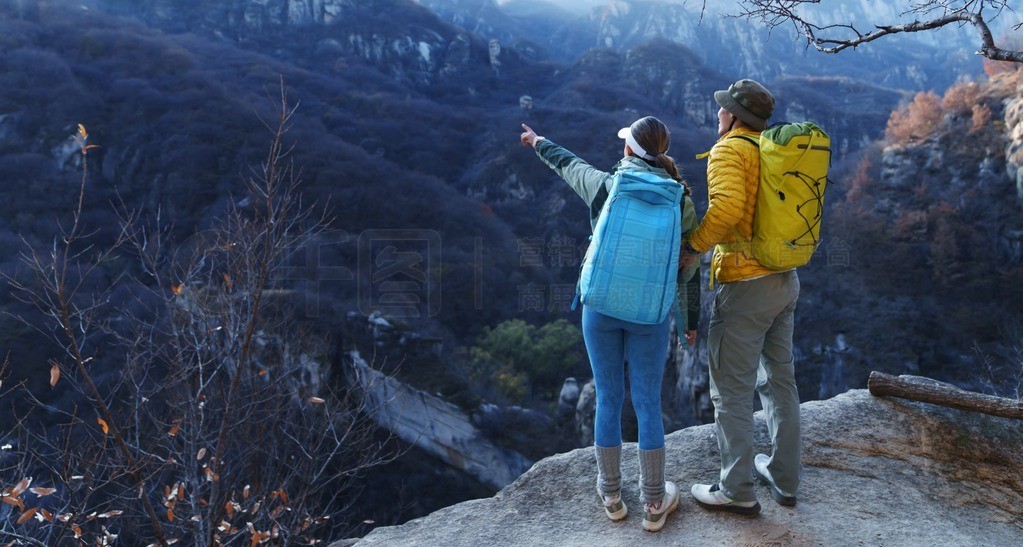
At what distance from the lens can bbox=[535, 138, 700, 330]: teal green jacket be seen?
7.17 ft

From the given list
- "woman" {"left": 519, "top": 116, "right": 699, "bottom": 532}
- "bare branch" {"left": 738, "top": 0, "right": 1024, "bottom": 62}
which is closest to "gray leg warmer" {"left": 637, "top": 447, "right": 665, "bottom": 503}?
"woman" {"left": 519, "top": 116, "right": 699, "bottom": 532}

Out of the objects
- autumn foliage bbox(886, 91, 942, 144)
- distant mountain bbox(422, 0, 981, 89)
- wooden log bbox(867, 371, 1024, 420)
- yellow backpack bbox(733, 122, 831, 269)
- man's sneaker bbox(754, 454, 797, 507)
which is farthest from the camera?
distant mountain bbox(422, 0, 981, 89)

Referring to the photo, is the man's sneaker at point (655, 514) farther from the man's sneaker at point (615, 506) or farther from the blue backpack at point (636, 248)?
the blue backpack at point (636, 248)

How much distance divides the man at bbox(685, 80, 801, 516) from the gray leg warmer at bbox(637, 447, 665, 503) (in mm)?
224

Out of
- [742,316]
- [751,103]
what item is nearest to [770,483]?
[742,316]

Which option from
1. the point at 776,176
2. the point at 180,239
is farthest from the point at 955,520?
the point at 180,239

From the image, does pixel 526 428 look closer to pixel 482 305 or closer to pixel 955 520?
pixel 482 305

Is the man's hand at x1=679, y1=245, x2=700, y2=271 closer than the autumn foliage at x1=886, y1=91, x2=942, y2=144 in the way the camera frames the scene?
Yes

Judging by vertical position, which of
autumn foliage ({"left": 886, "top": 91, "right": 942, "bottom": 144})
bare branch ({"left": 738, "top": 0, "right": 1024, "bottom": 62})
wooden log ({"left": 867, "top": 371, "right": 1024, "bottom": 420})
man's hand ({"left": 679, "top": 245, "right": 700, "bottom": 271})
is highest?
bare branch ({"left": 738, "top": 0, "right": 1024, "bottom": 62})

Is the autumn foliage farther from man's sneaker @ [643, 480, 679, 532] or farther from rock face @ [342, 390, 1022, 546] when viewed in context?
man's sneaker @ [643, 480, 679, 532]

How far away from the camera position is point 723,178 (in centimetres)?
211

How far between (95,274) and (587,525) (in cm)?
2198

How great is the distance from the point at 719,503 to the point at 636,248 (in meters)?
1.04

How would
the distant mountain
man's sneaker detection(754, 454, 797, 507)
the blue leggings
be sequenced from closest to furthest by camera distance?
the blue leggings, man's sneaker detection(754, 454, 797, 507), the distant mountain
